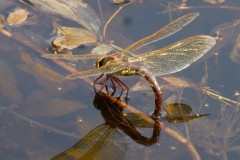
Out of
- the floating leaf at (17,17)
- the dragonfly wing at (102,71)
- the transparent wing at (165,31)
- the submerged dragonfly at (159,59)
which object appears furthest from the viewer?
the floating leaf at (17,17)

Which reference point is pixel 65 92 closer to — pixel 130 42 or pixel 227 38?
pixel 130 42

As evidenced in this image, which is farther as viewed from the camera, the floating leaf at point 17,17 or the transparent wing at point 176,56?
the floating leaf at point 17,17

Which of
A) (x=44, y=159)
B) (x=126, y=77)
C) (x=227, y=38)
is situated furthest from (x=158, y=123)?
(x=227, y=38)

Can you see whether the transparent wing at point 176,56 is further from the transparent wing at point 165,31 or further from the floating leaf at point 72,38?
the floating leaf at point 72,38

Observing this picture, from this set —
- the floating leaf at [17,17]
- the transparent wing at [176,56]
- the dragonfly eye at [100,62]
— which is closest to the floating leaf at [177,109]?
the transparent wing at [176,56]

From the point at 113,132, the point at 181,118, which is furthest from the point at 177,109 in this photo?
the point at 113,132

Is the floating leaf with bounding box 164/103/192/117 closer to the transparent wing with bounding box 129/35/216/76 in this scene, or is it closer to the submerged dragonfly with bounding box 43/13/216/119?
the submerged dragonfly with bounding box 43/13/216/119
